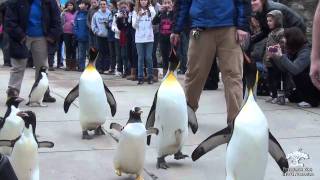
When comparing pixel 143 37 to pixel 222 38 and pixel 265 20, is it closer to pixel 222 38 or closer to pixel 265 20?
pixel 265 20

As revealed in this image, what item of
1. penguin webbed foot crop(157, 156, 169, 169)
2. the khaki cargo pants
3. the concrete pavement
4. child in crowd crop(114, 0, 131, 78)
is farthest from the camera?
child in crowd crop(114, 0, 131, 78)

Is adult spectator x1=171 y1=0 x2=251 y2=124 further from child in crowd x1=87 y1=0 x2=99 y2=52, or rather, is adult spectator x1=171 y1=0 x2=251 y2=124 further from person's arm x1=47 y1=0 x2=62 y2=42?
child in crowd x1=87 y1=0 x2=99 y2=52

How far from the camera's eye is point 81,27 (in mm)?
14664

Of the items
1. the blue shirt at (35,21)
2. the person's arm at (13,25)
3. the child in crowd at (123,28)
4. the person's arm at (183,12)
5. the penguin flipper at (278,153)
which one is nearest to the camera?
the penguin flipper at (278,153)

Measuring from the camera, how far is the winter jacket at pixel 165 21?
11492 millimetres

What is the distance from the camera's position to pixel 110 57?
14.1 meters

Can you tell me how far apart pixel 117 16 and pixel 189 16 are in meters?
6.46

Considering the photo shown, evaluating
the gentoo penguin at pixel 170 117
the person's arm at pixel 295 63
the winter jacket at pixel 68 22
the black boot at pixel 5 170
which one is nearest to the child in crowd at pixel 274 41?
the person's arm at pixel 295 63

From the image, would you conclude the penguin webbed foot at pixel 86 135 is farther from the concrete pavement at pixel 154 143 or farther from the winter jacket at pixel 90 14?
the winter jacket at pixel 90 14

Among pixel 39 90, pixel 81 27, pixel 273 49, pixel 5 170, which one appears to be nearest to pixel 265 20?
pixel 273 49

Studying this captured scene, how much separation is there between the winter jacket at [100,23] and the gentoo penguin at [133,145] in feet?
30.8

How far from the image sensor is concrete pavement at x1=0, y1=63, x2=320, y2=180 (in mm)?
4809

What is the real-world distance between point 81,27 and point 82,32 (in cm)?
13

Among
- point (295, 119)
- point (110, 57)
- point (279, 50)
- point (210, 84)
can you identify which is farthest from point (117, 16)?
point (295, 119)
